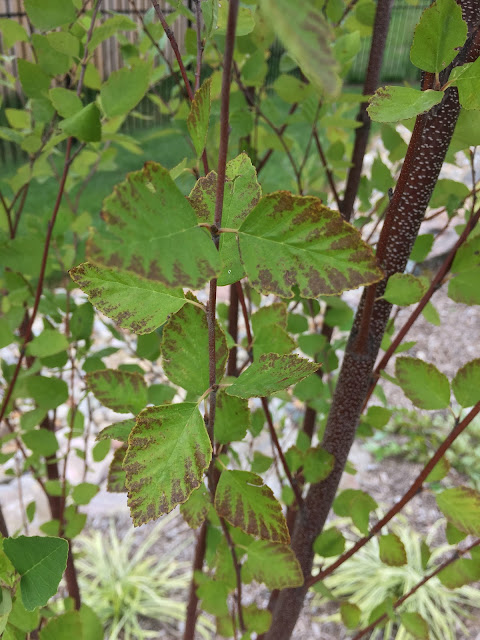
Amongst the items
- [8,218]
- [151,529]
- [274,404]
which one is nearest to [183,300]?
[8,218]

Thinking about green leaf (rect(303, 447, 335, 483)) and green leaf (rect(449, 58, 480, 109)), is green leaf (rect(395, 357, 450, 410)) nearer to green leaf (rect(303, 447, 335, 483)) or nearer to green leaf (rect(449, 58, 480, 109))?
green leaf (rect(303, 447, 335, 483))

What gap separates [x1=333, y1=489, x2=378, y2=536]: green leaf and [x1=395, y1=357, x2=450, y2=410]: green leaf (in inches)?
6.9

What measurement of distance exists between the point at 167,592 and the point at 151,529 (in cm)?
35

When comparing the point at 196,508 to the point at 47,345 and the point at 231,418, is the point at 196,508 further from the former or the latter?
the point at 47,345

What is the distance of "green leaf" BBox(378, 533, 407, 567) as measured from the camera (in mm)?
648

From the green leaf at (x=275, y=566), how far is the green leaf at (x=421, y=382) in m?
0.20

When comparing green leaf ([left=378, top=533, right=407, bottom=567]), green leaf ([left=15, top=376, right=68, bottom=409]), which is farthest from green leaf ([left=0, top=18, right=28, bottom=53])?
green leaf ([left=378, top=533, right=407, bottom=567])

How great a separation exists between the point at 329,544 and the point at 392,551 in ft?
0.24

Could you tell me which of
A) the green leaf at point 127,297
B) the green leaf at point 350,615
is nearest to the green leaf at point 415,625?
the green leaf at point 350,615

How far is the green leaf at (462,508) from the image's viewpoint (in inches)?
20.7

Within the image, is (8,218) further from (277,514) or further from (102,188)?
(102,188)

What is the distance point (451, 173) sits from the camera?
486cm

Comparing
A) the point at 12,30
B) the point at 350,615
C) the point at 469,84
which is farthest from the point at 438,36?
the point at 350,615

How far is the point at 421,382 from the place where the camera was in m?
0.56
